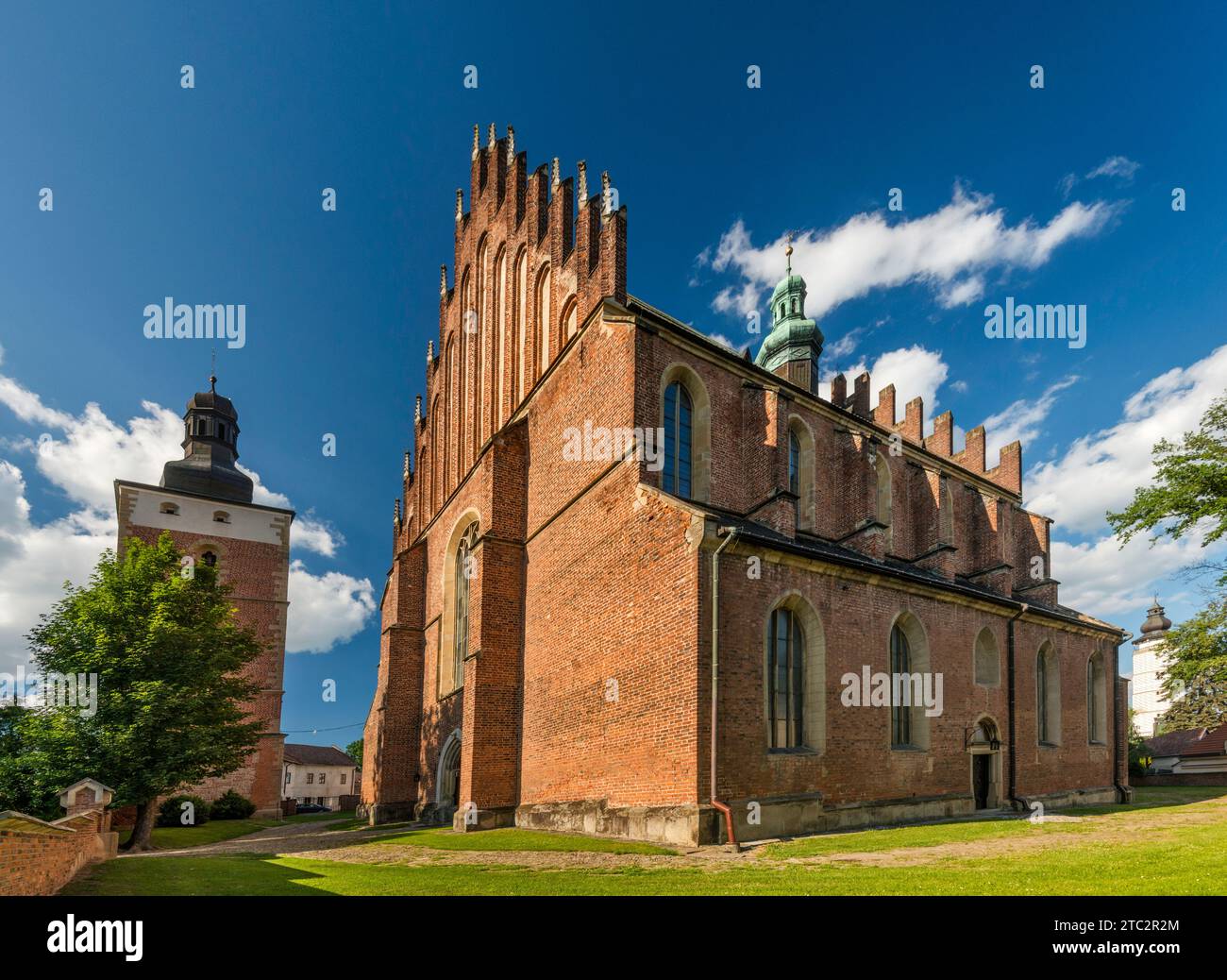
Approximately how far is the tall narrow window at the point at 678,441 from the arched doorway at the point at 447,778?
11.5 m

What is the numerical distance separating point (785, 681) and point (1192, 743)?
50092 millimetres

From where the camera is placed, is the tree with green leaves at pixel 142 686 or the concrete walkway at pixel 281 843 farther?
the tree with green leaves at pixel 142 686

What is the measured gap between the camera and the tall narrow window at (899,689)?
19719mm

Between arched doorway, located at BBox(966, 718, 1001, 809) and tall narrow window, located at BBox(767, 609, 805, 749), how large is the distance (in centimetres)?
823

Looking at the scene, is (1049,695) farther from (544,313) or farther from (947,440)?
(544,313)

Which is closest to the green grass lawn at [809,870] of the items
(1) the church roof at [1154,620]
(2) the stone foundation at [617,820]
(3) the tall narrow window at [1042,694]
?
(2) the stone foundation at [617,820]

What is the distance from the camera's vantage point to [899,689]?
19844mm

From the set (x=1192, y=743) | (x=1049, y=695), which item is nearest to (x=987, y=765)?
(x=1049, y=695)

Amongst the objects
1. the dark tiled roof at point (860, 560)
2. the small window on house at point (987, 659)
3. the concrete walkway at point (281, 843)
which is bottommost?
the concrete walkway at point (281, 843)

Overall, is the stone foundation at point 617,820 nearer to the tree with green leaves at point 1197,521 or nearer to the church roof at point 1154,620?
the tree with green leaves at point 1197,521

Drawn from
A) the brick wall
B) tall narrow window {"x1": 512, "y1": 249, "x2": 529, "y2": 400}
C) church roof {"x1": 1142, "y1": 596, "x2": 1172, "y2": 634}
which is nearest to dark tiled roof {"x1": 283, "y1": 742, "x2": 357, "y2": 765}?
the brick wall

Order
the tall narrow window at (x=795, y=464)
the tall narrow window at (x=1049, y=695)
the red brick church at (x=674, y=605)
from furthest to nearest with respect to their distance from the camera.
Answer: the tall narrow window at (x=1049, y=695)
the tall narrow window at (x=795, y=464)
the red brick church at (x=674, y=605)

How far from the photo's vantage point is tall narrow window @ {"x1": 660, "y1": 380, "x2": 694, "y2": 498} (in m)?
19.0

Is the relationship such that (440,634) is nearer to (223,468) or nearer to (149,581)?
(149,581)
